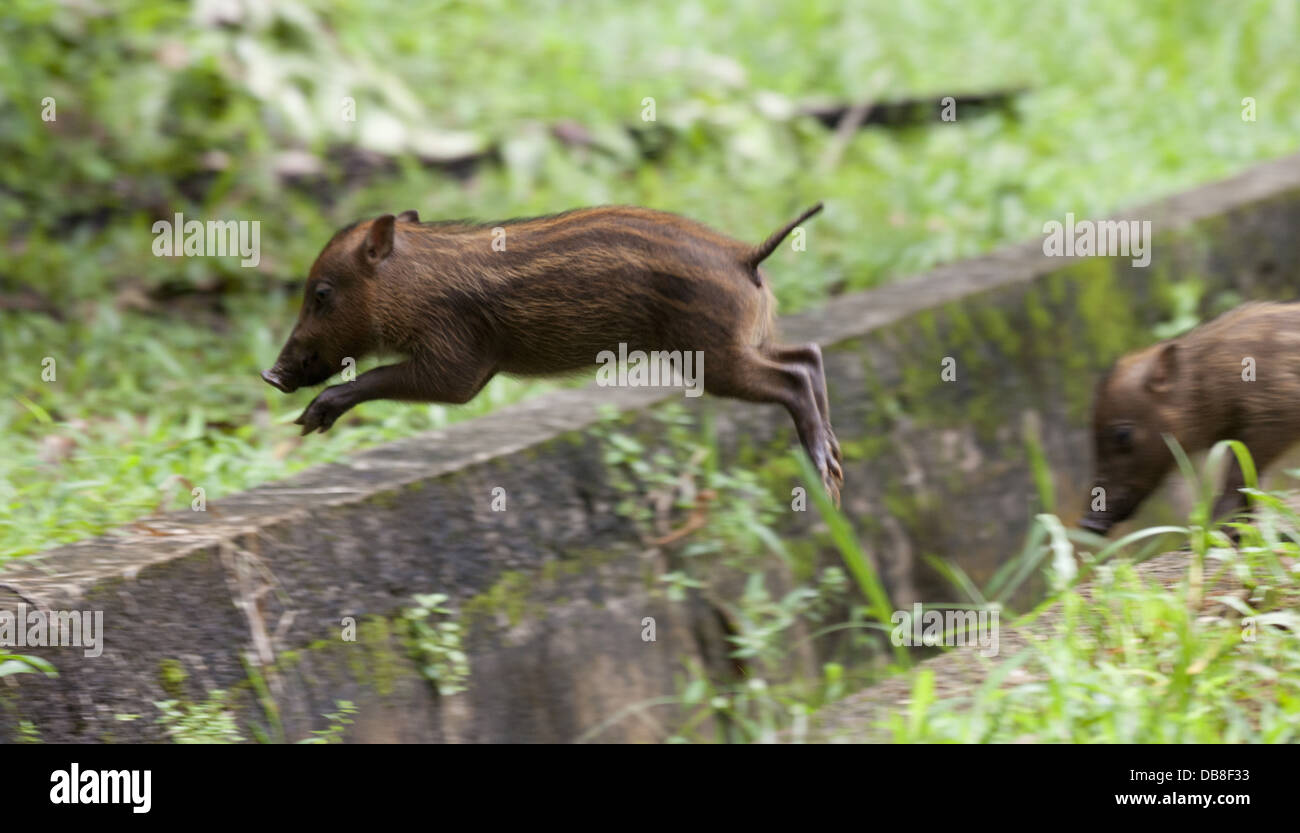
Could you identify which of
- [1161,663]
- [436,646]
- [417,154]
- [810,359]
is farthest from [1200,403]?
[417,154]

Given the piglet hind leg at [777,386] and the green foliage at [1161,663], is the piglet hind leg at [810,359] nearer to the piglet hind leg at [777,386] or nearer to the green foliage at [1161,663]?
the piglet hind leg at [777,386]

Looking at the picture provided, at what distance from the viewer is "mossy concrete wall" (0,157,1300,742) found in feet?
15.8

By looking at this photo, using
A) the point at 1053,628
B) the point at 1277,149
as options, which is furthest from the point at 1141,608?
the point at 1277,149

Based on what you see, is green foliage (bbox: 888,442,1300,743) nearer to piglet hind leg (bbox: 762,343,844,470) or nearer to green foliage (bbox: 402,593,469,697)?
piglet hind leg (bbox: 762,343,844,470)

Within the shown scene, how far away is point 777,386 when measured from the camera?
4605 millimetres

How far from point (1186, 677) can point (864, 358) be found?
118 inches

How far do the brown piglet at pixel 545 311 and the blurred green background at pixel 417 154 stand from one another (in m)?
1.26

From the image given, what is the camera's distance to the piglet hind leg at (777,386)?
4.56 m

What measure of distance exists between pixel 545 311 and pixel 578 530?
5.32 feet

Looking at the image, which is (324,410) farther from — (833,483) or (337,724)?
(833,483)

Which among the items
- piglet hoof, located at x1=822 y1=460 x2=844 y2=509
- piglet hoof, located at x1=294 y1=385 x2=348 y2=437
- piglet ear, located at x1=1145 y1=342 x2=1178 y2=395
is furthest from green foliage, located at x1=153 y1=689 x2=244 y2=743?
piglet ear, located at x1=1145 y1=342 x2=1178 y2=395

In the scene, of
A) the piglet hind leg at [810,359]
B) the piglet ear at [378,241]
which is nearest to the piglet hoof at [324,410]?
the piglet ear at [378,241]

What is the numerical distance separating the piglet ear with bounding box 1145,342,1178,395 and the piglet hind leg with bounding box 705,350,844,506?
166cm

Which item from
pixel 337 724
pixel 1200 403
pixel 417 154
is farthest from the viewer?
pixel 417 154
